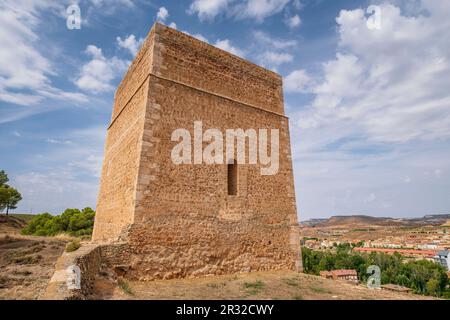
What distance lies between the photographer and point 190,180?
7.99m

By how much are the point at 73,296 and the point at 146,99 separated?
5.13 m

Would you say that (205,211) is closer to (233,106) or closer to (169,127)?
(169,127)

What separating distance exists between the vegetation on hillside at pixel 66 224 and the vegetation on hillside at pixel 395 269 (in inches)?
1192

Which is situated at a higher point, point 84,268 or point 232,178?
point 232,178

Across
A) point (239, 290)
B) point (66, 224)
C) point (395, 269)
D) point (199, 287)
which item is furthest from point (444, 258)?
point (199, 287)

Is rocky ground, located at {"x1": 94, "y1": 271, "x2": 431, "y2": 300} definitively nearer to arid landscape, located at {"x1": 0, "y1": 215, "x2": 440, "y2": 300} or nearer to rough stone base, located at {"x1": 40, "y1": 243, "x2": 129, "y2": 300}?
arid landscape, located at {"x1": 0, "y1": 215, "x2": 440, "y2": 300}

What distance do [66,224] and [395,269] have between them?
49457 millimetres

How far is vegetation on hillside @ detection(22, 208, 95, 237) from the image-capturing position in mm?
22452

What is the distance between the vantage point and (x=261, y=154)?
991 cm

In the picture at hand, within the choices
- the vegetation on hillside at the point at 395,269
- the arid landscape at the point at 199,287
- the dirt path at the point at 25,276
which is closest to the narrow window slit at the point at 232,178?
the arid landscape at the point at 199,287

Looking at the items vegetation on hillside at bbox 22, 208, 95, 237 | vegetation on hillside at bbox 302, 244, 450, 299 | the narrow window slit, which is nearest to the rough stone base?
the narrow window slit

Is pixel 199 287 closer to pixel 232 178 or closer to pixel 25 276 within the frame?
pixel 232 178

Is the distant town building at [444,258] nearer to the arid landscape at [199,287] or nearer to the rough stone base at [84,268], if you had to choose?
the arid landscape at [199,287]
